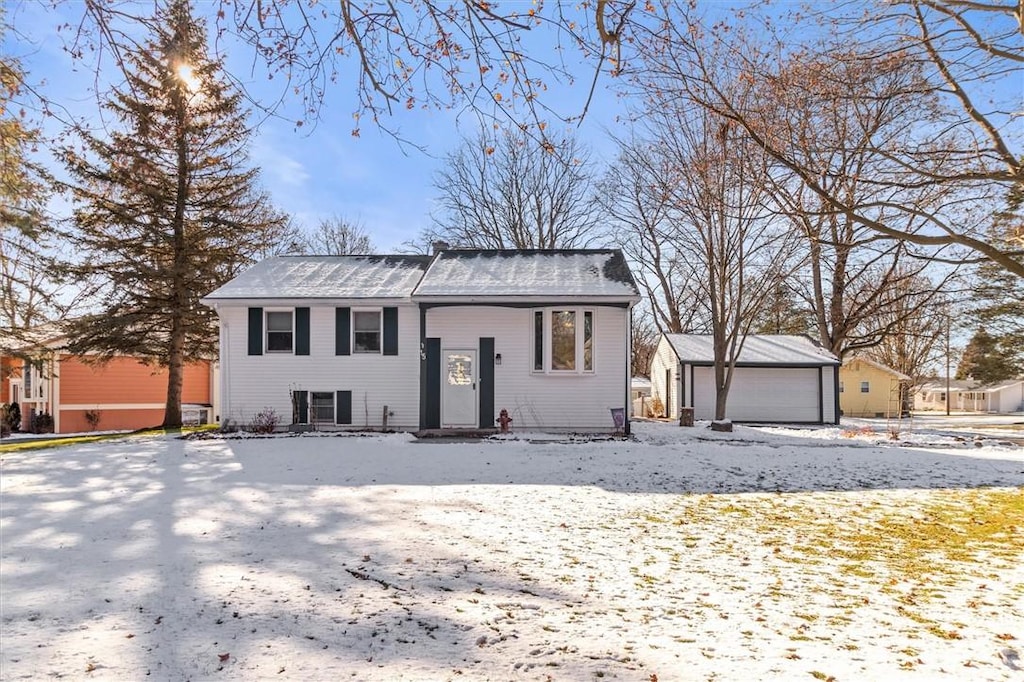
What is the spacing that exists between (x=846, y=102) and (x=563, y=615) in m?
6.91

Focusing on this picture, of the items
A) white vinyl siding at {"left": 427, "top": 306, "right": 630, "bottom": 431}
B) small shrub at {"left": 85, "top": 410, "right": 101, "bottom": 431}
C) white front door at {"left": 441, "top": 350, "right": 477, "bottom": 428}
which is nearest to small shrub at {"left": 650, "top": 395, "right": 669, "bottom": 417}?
white vinyl siding at {"left": 427, "top": 306, "right": 630, "bottom": 431}

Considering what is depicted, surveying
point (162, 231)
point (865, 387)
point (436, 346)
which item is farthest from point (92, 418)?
point (865, 387)

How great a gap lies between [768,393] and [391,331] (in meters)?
15.1

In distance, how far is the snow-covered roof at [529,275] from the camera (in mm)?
15289

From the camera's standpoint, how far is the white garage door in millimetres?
23609

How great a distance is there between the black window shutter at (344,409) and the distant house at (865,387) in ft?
93.4

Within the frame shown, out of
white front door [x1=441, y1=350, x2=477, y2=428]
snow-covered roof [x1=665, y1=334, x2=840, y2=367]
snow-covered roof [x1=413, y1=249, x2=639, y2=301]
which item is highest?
snow-covered roof [x1=413, y1=249, x2=639, y2=301]

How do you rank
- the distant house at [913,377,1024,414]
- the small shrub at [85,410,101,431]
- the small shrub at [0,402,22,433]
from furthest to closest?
the distant house at [913,377,1024,414], the small shrub at [85,410,101,431], the small shrub at [0,402,22,433]

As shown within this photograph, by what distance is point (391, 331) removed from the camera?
53.9 ft

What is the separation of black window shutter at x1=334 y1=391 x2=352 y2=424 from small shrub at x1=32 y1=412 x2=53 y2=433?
14.8 meters

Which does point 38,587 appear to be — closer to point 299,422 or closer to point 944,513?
point 944,513

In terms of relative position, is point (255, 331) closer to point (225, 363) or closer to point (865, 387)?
point (225, 363)

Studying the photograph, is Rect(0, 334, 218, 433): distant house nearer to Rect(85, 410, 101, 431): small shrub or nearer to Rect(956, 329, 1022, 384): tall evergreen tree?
Rect(85, 410, 101, 431): small shrub

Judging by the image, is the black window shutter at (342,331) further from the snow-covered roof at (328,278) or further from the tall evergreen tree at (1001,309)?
the tall evergreen tree at (1001,309)
